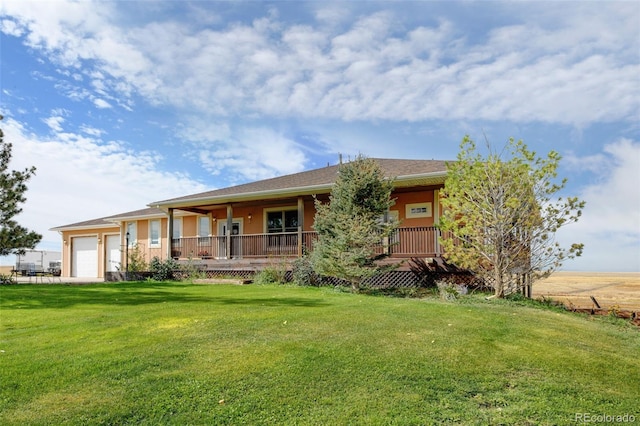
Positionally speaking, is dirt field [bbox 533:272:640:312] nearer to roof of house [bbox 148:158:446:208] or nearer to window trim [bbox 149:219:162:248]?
roof of house [bbox 148:158:446:208]

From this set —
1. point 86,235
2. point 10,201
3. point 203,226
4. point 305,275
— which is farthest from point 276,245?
point 86,235

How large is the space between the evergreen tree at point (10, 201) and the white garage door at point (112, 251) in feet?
32.4

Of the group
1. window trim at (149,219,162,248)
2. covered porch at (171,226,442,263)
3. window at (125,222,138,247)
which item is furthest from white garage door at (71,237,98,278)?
covered porch at (171,226,442,263)

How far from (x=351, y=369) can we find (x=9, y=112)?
622 inches

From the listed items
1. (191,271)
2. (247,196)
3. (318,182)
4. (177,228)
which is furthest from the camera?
(177,228)

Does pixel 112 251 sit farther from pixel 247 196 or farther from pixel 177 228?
pixel 247 196

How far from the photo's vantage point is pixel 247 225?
19.7 metres

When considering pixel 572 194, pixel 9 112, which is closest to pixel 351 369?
pixel 572 194

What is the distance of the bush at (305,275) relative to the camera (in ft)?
43.0

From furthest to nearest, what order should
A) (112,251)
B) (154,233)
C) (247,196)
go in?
(112,251) → (154,233) → (247,196)

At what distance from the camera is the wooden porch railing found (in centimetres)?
1359

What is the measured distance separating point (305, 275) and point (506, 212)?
20.2ft

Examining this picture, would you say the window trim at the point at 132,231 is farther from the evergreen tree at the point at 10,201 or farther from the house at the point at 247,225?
the evergreen tree at the point at 10,201
